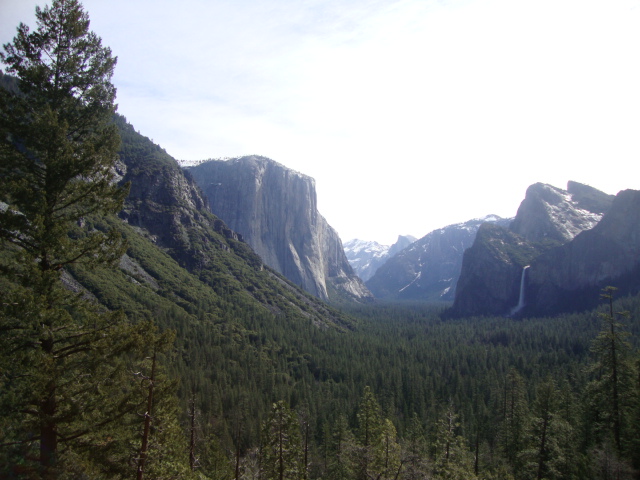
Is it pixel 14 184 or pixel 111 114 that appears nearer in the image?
pixel 14 184

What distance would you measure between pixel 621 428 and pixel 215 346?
287 feet

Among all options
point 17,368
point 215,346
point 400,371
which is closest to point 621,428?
point 17,368

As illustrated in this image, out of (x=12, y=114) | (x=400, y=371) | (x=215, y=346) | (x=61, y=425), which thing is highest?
(x=12, y=114)

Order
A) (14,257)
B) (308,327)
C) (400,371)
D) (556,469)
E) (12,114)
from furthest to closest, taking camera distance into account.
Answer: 1. (308,327)
2. (400,371)
3. (556,469)
4. (12,114)
5. (14,257)

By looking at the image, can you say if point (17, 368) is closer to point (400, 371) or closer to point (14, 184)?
point (14, 184)

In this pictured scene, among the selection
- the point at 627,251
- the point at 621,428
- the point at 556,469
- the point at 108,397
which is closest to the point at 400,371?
the point at 556,469

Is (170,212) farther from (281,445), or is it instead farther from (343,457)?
(281,445)

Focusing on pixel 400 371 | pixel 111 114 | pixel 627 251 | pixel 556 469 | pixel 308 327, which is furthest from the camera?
pixel 627 251

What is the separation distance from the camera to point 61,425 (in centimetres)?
1130

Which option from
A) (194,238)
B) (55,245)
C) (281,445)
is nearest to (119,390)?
(55,245)

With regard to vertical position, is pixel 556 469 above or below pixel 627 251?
below

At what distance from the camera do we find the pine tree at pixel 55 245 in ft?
34.1

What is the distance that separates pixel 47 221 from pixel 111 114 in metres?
4.92

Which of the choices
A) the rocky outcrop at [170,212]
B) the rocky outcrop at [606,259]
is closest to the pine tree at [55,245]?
the rocky outcrop at [170,212]
